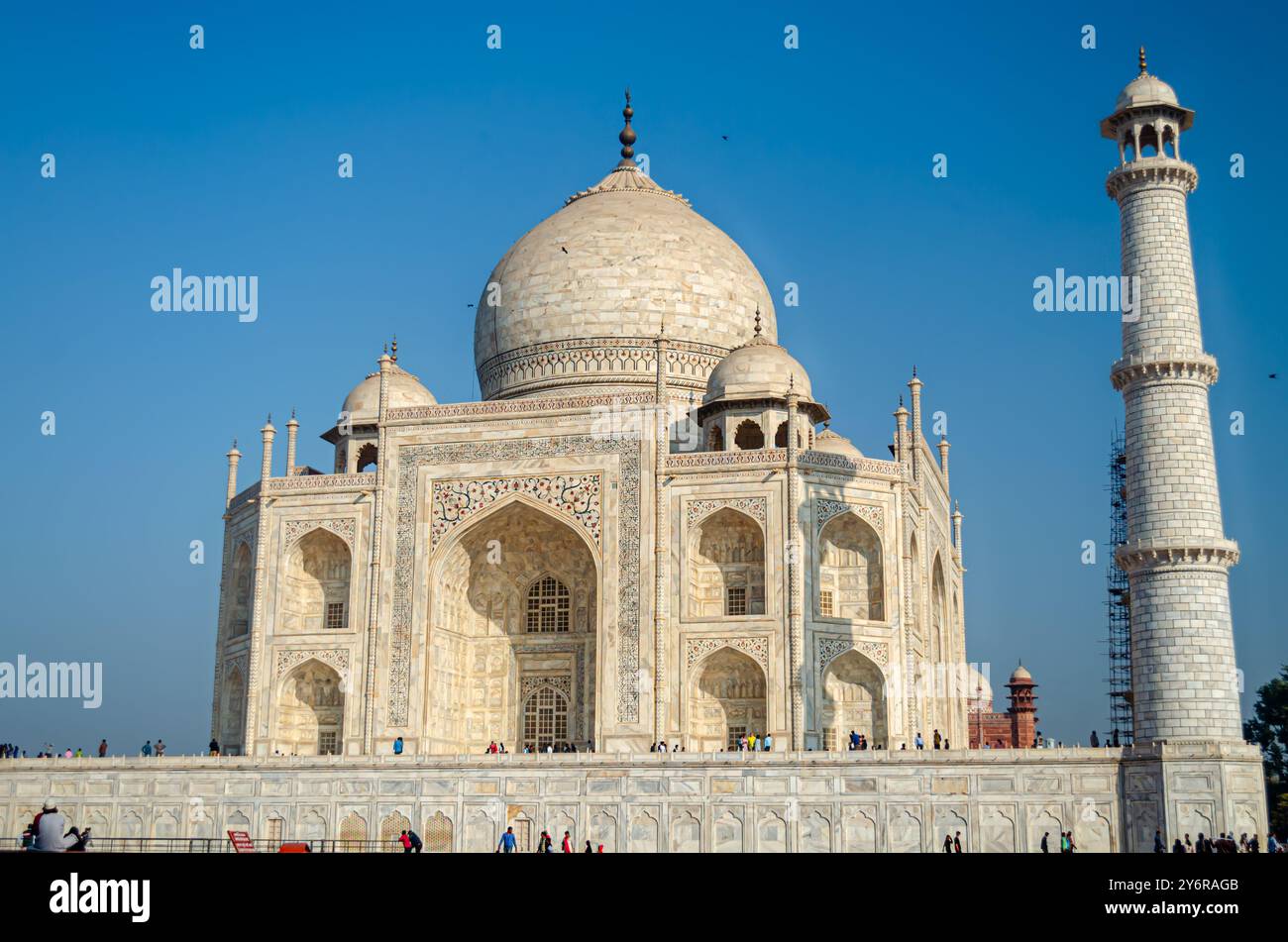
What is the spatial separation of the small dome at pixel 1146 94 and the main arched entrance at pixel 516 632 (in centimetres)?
1162

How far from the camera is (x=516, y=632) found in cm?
2825

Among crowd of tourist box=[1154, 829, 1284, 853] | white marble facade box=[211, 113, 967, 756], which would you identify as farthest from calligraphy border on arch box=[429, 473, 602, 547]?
crowd of tourist box=[1154, 829, 1284, 853]

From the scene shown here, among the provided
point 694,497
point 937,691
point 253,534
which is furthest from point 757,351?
point 253,534

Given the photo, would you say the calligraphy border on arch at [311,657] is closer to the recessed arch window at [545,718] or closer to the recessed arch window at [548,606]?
the recessed arch window at [545,718]

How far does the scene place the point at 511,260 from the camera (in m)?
33.1

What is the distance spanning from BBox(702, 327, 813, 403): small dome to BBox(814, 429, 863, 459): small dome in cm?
106

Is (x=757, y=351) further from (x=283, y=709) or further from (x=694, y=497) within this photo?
(x=283, y=709)

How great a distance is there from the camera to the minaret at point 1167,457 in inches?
726

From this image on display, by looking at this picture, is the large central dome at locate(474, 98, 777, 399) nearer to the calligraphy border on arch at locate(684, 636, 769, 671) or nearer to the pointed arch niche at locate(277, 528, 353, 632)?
the pointed arch niche at locate(277, 528, 353, 632)

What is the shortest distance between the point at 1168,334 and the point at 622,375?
13296 mm

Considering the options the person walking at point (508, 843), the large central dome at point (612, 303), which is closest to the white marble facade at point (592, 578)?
the large central dome at point (612, 303)

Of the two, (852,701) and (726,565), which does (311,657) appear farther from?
(852,701)

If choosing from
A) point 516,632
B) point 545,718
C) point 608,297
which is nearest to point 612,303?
point 608,297

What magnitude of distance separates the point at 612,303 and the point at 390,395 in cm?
494
